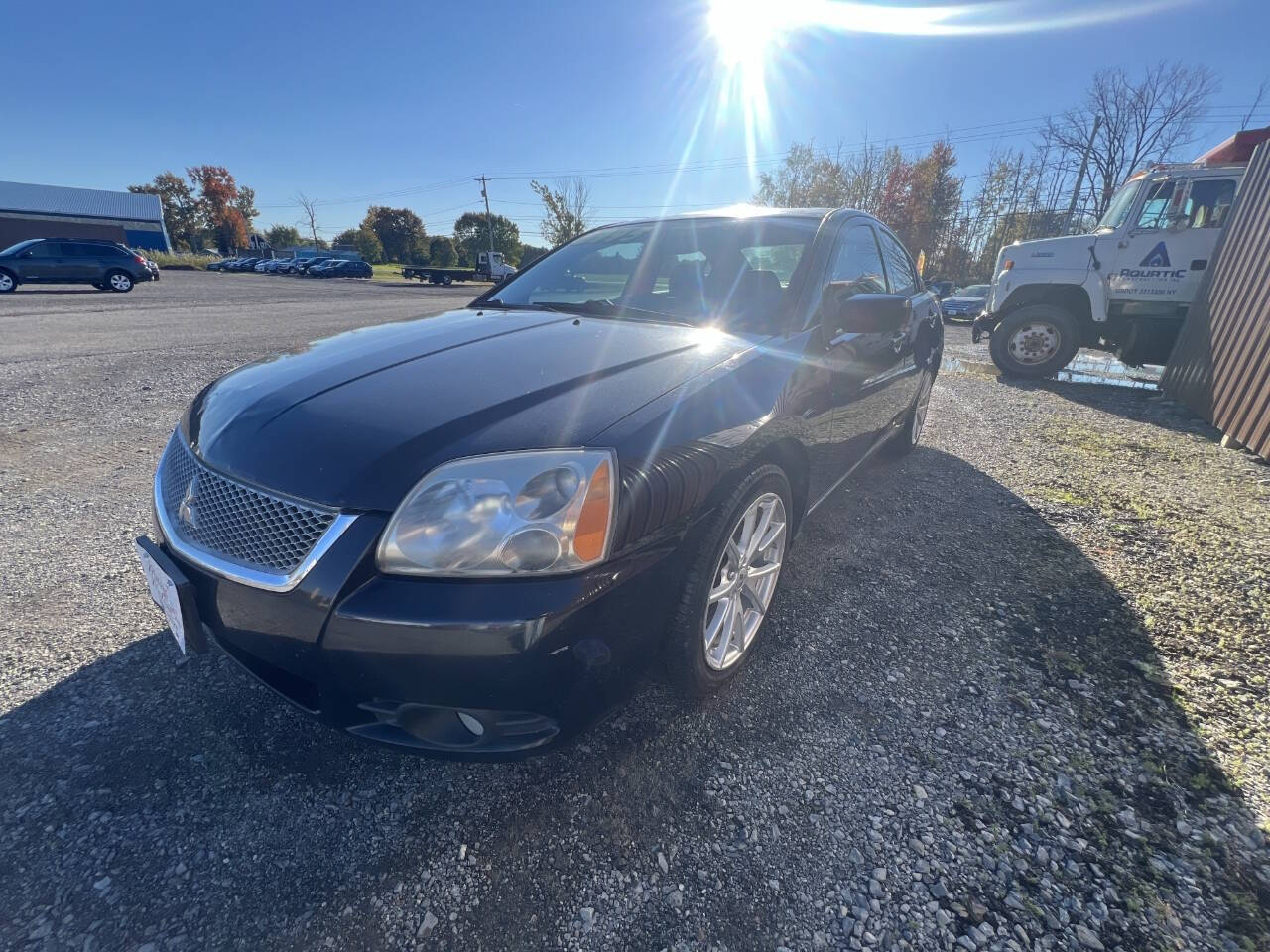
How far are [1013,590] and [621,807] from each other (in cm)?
212

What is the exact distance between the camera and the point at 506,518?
1308 mm

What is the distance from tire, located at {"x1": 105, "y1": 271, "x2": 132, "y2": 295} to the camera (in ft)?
63.9

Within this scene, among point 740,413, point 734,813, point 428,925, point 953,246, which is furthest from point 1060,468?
point 953,246

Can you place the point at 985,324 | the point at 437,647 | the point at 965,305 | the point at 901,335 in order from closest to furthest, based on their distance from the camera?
the point at 437,647
the point at 901,335
the point at 985,324
the point at 965,305

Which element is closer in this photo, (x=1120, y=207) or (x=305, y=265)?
(x=1120, y=207)

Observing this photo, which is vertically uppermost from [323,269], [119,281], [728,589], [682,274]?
[682,274]

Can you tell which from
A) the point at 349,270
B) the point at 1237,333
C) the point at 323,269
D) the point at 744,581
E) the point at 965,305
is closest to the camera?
the point at 744,581

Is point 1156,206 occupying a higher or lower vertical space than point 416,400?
higher

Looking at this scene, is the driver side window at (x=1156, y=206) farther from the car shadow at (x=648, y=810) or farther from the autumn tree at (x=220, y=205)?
the autumn tree at (x=220, y=205)

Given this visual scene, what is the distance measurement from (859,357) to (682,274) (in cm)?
88

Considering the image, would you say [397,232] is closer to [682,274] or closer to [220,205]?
[220,205]

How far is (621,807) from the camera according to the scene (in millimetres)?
1569

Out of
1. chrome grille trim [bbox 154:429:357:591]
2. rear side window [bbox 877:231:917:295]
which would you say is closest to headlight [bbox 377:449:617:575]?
chrome grille trim [bbox 154:429:357:591]

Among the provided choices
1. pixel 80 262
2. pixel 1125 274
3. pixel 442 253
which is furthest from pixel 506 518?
pixel 442 253
